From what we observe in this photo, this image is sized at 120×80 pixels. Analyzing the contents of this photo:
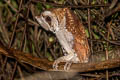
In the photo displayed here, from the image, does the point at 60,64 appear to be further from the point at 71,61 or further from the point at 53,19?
the point at 53,19

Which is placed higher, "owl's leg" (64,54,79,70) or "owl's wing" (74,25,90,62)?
"owl's wing" (74,25,90,62)

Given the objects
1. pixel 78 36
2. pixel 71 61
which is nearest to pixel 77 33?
pixel 78 36

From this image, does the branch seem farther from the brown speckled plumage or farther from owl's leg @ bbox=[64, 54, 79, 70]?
the brown speckled plumage

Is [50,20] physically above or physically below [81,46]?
above

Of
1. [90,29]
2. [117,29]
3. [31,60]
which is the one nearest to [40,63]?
[31,60]

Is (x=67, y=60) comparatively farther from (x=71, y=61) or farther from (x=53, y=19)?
(x=53, y=19)

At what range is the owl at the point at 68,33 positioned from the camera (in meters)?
1.53

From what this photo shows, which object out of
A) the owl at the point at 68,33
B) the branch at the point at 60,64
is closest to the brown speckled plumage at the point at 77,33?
the owl at the point at 68,33

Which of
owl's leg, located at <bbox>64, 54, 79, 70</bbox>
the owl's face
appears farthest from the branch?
the owl's face

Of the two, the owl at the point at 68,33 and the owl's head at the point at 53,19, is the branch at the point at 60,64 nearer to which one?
the owl at the point at 68,33

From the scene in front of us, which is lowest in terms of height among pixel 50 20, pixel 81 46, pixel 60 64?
pixel 60 64

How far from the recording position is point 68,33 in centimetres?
156

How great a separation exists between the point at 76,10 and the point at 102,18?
234mm

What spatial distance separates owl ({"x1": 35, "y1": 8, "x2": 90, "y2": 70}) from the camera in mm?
1527
